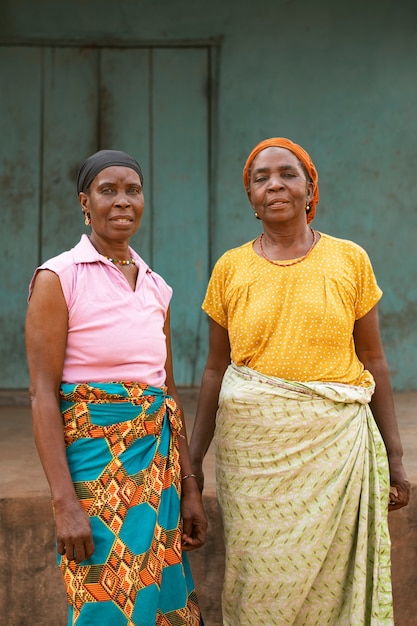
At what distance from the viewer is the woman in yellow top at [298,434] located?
7.92 ft

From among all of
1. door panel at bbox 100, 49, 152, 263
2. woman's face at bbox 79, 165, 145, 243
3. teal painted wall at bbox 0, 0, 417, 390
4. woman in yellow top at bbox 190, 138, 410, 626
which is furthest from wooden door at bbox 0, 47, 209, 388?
woman's face at bbox 79, 165, 145, 243

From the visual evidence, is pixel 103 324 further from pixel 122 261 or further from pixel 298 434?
pixel 298 434

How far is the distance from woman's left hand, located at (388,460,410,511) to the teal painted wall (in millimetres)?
2544

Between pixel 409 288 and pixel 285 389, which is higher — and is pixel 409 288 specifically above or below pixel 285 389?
above

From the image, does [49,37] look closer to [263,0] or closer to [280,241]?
[263,0]

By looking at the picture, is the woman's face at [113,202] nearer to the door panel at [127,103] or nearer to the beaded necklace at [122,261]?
the beaded necklace at [122,261]

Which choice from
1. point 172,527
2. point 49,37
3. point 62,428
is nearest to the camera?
point 62,428

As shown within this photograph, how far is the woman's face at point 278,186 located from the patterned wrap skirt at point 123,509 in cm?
69

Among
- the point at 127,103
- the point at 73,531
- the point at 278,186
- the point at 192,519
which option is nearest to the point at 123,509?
the point at 73,531

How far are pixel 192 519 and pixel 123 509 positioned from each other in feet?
1.09

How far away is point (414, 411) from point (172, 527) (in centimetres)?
253

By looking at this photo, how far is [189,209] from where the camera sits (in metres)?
5.02

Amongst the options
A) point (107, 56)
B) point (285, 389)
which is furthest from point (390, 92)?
point (285, 389)

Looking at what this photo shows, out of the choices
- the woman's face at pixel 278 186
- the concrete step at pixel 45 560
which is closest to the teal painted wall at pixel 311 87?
the concrete step at pixel 45 560
